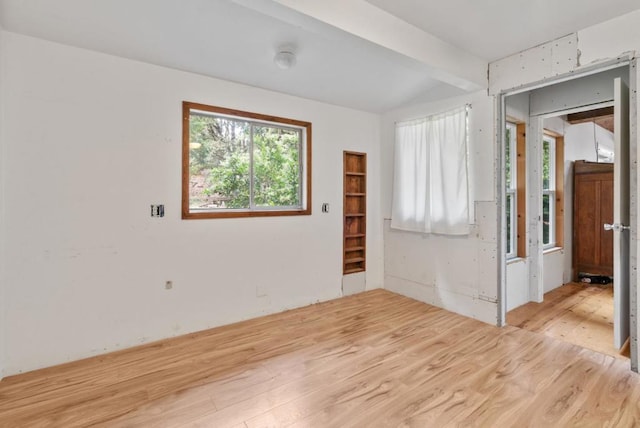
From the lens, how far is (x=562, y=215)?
4621 mm

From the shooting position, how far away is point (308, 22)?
2.03m

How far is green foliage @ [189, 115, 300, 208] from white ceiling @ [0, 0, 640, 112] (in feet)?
1.77

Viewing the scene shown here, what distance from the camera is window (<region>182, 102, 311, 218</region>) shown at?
309 cm

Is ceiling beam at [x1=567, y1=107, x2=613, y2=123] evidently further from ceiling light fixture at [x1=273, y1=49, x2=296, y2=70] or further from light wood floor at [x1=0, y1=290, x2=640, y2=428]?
ceiling light fixture at [x1=273, y1=49, x2=296, y2=70]

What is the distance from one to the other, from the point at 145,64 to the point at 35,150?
1.11 metres

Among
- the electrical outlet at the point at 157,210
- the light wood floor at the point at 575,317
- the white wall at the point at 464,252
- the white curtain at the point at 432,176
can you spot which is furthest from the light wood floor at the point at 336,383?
the white curtain at the point at 432,176

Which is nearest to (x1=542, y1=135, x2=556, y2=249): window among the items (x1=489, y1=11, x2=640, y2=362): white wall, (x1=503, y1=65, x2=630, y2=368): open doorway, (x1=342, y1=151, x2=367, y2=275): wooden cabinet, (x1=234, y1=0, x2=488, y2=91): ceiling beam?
(x1=503, y1=65, x2=630, y2=368): open doorway

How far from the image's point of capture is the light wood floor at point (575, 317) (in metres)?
2.84

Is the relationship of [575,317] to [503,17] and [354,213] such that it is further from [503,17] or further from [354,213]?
[503,17]

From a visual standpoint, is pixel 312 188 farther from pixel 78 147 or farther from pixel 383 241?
pixel 78 147

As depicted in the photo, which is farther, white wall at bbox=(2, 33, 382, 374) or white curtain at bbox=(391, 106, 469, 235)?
white curtain at bbox=(391, 106, 469, 235)

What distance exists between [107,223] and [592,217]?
6.24 metres

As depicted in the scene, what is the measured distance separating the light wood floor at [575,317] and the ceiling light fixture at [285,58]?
3.45 meters

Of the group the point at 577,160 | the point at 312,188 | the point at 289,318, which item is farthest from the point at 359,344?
the point at 577,160
